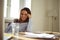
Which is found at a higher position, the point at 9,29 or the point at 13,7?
the point at 13,7

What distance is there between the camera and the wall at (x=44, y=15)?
0.71 m

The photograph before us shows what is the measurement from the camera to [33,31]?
69 cm

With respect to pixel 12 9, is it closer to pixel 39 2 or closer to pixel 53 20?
pixel 39 2

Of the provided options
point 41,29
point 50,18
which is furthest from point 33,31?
point 50,18

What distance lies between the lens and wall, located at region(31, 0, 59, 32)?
707 mm

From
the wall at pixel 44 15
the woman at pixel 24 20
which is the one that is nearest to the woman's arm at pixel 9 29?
the woman at pixel 24 20

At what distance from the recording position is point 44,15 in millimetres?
736

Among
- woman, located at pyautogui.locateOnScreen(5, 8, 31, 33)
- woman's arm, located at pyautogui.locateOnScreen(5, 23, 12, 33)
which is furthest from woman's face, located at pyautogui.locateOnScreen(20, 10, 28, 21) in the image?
woman's arm, located at pyautogui.locateOnScreen(5, 23, 12, 33)

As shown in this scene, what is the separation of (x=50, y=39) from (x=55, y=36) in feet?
0.19

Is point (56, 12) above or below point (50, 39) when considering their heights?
above

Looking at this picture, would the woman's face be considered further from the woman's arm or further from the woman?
the woman's arm

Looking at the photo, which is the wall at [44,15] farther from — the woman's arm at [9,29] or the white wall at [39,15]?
the woman's arm at [9,29]

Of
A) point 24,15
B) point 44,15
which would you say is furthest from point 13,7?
point 44,15

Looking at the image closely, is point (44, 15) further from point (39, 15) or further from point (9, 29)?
point (9, 29)
